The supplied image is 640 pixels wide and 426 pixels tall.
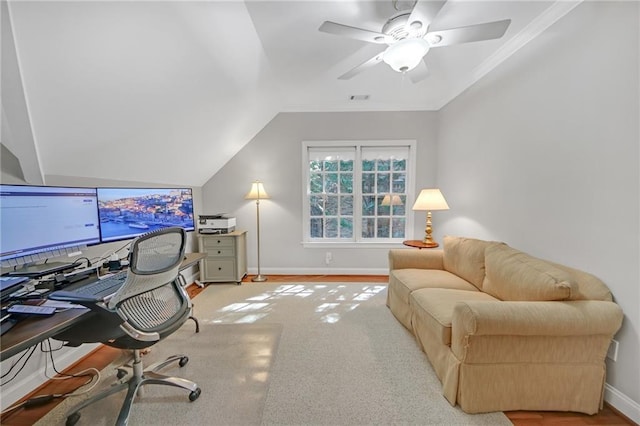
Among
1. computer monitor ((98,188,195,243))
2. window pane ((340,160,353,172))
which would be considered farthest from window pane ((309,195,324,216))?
computer monitor ((98,188,195,243))

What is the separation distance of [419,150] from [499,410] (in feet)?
10.1

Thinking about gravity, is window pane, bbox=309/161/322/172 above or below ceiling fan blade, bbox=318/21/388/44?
below

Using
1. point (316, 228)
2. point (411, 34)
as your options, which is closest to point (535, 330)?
point (411, 34)

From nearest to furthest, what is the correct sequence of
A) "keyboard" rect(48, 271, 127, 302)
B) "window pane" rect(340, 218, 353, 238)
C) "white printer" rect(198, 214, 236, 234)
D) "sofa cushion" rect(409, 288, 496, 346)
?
"keyboard" rect(48, 271, 127, 302)
"sofa cushion" rect(409, 288, 496, 346)
"white printer" rect(198, 214, 236, 234)
"window pane" rect(340, 218, 353, 238)

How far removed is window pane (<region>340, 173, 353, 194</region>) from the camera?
3.86 metres

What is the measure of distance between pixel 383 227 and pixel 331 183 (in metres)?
1.06

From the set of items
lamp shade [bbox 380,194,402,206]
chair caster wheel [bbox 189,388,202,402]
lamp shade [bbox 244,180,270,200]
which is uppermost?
lamp shade [bbox 244,180,270,200]

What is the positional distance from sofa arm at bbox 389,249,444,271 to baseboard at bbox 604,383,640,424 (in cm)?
132

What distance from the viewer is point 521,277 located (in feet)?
5.62

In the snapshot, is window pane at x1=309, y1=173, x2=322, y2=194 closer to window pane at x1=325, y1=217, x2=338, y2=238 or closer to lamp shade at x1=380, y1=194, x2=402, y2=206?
window pane at x1=325, y1=217, x2=338, y2=238

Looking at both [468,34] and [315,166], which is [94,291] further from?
[315,166]

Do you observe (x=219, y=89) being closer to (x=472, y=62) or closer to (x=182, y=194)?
(x=182, y=194)

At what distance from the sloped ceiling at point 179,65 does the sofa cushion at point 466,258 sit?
1.74m

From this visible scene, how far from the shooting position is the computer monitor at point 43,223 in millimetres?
1234
